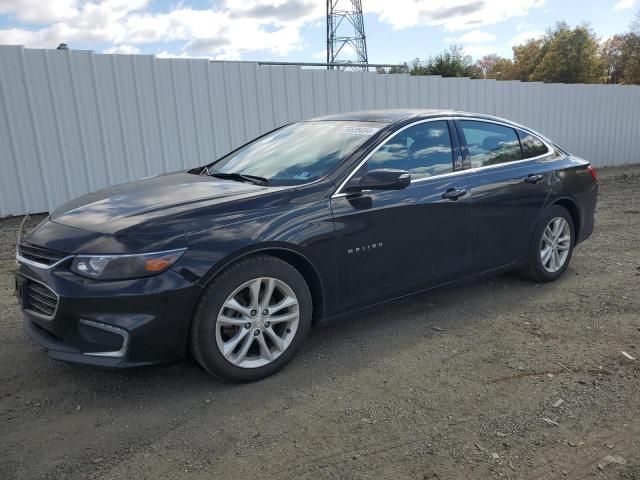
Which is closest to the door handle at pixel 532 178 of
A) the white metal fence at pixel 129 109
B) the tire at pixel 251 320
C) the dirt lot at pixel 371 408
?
the dirt lot at pixel 371 408

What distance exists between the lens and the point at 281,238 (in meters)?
3.21

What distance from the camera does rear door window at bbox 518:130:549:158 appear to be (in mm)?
4895

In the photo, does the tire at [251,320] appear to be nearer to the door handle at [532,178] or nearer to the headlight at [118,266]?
the headlight at [118,266]

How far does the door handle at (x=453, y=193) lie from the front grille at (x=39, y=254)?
8.75 feet

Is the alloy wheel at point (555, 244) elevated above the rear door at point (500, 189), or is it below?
below

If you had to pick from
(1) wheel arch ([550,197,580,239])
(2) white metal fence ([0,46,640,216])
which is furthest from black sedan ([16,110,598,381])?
(2) white metal fence ([0,46,640,216])

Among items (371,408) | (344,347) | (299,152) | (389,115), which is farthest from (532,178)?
(371,408)

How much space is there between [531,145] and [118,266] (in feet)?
12.8

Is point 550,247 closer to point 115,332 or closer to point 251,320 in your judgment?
point 251,320

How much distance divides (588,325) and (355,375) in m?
2.00

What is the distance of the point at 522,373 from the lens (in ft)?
11.0

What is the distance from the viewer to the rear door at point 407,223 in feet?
11.7

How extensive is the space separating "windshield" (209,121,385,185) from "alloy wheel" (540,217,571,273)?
213cm

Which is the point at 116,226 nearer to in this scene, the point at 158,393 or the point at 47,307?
the point at 47,307
